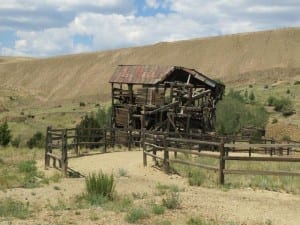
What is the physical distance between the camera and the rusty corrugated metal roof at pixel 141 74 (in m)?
35.4

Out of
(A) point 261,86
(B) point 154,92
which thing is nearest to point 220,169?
(B) point 154,92

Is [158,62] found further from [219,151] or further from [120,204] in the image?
[120,204]

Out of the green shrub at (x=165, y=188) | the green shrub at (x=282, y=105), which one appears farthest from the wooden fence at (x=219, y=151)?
the green shrub at (x=282, y=105)

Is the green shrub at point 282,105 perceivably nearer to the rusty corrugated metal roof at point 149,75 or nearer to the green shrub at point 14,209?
the rusty corrugated metal roof at point 149,75

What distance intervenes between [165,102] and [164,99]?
3.14ft

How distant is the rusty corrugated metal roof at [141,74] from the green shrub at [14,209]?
23.2 meters

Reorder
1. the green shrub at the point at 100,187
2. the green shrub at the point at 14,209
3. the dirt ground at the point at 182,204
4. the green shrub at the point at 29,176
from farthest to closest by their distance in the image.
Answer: the green shrub at the point at 29,176, the green shrub at the point at 100,187, the green shrub at the point at 14,209, the dirt ground at the point at 182,204

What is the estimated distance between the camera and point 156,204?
39.4 feet

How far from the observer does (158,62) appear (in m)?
115

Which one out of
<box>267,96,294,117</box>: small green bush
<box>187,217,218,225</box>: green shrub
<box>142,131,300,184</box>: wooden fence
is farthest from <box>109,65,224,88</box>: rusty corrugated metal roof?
<box>187,217,218,225</box>: green shrub

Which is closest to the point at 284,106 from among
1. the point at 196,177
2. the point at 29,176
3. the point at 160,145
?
the point at 160,145

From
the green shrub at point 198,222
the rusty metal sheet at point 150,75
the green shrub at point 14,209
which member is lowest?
the green shrub at point 198,222

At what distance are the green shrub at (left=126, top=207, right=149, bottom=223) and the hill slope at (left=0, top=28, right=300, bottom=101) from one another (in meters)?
77.3

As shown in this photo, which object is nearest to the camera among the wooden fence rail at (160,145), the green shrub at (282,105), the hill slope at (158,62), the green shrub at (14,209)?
the green shrub at (14,209)
